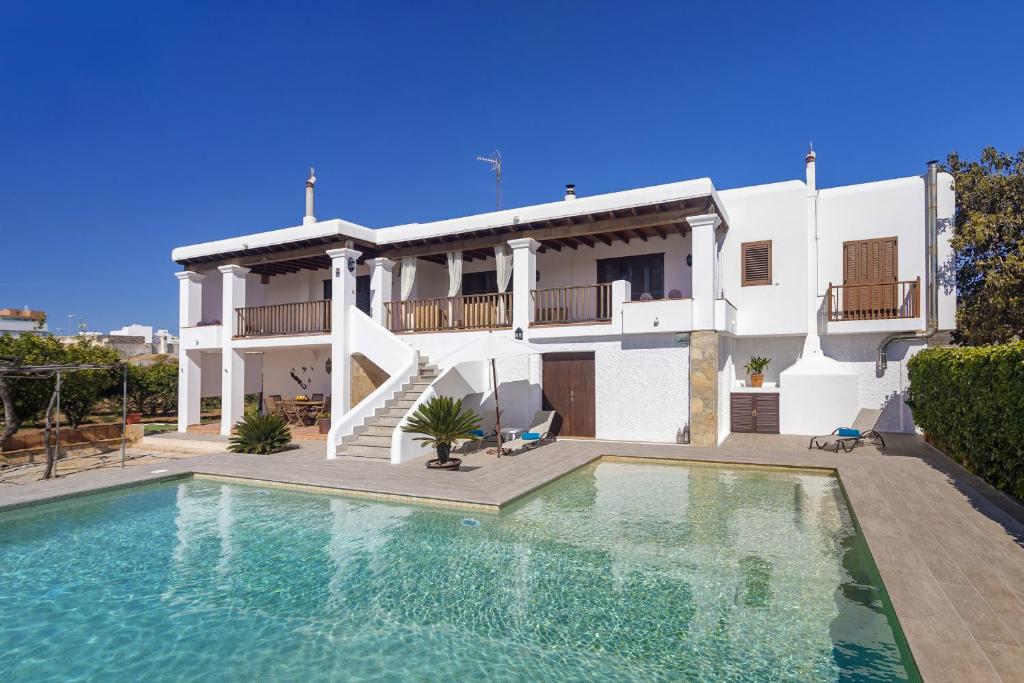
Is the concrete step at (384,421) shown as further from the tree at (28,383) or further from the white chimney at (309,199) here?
the tree at (28,383)

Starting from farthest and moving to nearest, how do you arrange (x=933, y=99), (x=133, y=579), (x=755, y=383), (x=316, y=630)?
(x=755, y=383) < (x=933, y=99) < (x=133, y=579) < (x=316, y=630)

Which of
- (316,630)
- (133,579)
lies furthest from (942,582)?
(133,579)

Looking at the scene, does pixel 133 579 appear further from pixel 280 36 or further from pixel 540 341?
pixel 280 36

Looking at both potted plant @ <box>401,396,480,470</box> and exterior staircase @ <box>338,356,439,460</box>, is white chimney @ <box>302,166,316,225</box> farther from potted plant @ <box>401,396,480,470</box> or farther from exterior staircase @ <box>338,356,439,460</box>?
potted plant @ <box>401,396,480,470</box>

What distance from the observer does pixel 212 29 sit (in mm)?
15539

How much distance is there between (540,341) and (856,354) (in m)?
8.55

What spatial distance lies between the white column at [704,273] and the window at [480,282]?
6.97 metres

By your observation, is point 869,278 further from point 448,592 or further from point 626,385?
point 448,592

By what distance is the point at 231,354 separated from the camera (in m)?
18.3

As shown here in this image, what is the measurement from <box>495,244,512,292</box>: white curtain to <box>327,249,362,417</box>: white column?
428 centimetres

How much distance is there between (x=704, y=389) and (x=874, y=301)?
18.1ft

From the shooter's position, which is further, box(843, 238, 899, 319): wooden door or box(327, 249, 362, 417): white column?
box(327, 249, 362, 417): white column

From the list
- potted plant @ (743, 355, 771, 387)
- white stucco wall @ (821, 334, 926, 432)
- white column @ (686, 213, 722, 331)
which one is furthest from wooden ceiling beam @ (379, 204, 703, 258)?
white stucco wall @ (821, 334, 926, 432)

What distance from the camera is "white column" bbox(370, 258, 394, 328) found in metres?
17.4
